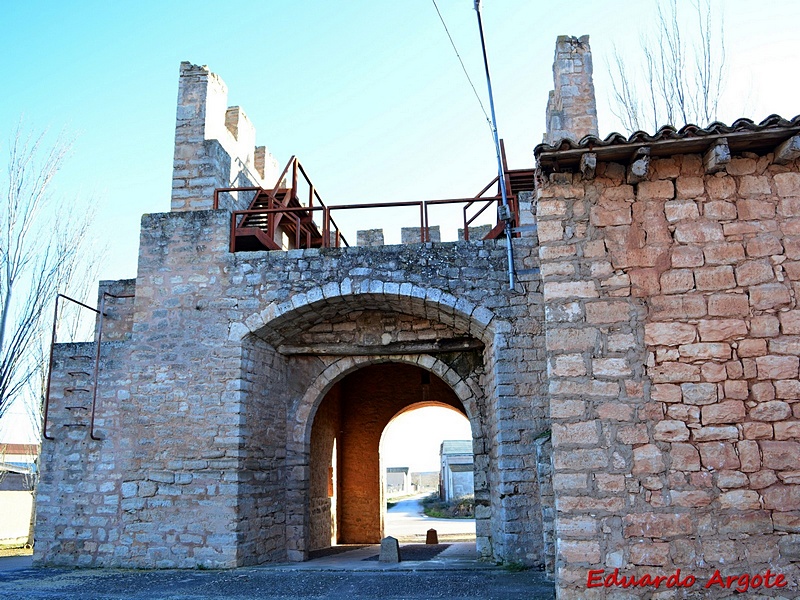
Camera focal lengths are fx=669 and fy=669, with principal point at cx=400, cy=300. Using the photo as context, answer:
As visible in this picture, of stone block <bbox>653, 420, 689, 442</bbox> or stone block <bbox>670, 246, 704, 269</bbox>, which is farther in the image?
stone block <bbox>670, 246, 704, 269</bbox>

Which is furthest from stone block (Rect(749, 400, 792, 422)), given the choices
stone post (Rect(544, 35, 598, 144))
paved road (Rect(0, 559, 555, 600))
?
stone post (Rect(544, 35, 598, 144))

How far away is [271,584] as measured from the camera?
23.6 feet

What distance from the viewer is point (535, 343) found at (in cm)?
837

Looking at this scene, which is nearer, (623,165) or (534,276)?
(623,165)

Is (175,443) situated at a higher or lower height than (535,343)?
lower

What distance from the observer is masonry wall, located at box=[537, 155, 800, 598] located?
14.7 ft

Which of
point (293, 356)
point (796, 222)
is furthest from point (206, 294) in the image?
point (796, 222)

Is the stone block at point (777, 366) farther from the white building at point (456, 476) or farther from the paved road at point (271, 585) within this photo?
the white building at point (456, 476)

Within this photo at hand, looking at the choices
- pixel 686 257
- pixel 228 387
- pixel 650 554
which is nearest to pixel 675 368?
pixel 686 257

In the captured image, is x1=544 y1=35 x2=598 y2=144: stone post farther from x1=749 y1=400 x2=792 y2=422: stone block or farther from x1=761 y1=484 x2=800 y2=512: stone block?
x1=761 y1=484 x2=800 y2=512: stone block

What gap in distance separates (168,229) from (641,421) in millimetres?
6853

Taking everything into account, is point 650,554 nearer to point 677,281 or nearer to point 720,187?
point 677,281

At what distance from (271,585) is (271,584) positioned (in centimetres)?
7

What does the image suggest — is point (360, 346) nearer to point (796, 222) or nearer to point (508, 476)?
point (508, 476)
